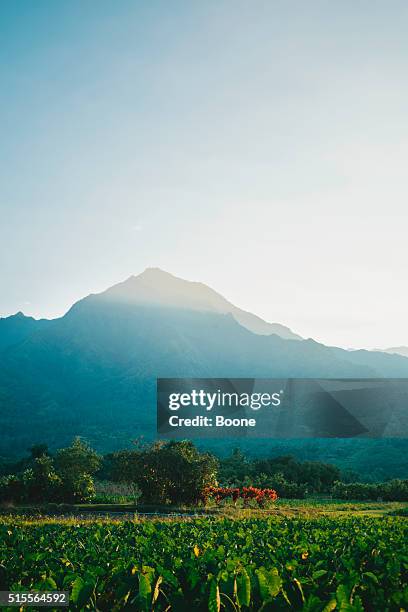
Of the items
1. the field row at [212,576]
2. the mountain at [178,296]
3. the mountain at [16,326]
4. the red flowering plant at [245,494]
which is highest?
the mountain at [178,296]

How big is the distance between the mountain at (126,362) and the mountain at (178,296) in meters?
0.68

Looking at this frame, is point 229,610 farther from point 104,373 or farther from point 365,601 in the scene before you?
point 104,373

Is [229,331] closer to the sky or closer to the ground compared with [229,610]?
closer to the sky

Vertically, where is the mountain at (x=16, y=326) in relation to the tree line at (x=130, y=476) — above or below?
above

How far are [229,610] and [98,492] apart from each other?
1270 inches

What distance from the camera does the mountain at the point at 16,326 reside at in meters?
157

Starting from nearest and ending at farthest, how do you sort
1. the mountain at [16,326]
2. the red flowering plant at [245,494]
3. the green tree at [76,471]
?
the red flowering plant at [245,494] < the green tree at [76,471] < the mountain at [16,326]

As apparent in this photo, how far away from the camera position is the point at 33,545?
7.59 meters

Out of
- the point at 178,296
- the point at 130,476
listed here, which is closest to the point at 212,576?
the point at 130,476

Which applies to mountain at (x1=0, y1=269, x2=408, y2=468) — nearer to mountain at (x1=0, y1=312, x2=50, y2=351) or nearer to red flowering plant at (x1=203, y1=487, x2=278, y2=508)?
mountain at (x1=0, y1=312, x2=50, y2=351)

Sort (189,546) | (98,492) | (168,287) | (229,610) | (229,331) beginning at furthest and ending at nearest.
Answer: (168,287) → (229,331) → (98,492) → (189,546) → (229,610)

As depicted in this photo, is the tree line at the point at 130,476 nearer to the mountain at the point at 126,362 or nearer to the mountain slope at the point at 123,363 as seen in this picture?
the mountain at the point at 126,362

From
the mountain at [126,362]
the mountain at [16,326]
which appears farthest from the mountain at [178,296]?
the mountain at [16,326]

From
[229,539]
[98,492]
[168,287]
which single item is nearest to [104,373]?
[168,287]
